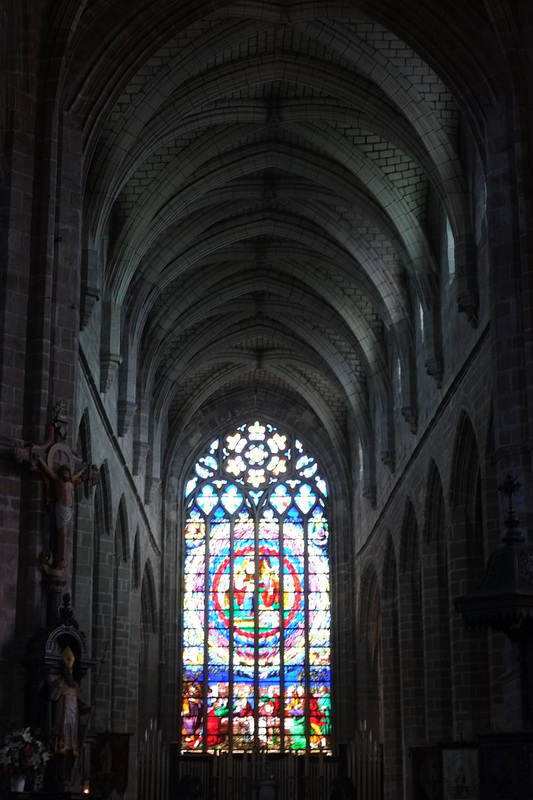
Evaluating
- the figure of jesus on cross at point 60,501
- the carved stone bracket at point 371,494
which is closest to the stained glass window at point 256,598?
the carved stone bracket at point 371,494

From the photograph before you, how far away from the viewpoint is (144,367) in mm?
33938

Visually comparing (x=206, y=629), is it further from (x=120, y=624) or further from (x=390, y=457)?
(x=390, y=457)

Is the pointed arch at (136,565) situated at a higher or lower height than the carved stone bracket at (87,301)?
lower

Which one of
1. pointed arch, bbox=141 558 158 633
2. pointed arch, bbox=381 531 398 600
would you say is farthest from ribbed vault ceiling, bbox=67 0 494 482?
pointed arch, bbox=141 558 158 633

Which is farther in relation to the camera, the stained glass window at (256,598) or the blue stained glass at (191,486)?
the blue stained glass at (191,486)

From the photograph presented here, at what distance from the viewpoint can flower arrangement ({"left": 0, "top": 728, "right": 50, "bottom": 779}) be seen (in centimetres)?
1536

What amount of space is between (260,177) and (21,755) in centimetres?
1830

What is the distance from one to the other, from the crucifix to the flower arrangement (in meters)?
2.82

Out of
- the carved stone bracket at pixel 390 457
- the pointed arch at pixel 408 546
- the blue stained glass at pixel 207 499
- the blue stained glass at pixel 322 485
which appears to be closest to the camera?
the pointed arch at pixel 408 546

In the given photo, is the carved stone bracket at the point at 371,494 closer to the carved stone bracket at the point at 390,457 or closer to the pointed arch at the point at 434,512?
the carved stone bracket at the point at 390,457

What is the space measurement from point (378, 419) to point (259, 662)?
34.5 feet

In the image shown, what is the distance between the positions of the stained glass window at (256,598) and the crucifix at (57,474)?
2239 centimetres

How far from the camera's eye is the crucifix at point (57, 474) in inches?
707

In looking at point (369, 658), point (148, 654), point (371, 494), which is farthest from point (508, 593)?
point (148, 654)
